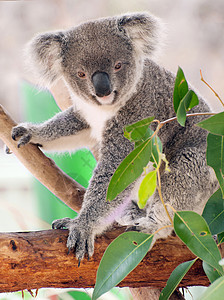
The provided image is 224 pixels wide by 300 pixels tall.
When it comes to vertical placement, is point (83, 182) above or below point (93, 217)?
above

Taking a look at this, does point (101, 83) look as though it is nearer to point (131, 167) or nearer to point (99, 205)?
point (99, 205)

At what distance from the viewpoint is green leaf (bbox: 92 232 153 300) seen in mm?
1070

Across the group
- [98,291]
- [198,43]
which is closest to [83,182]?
[98,291]

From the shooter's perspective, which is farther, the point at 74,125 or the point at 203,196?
the point at 74,125

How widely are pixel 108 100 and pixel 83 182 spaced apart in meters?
1.03

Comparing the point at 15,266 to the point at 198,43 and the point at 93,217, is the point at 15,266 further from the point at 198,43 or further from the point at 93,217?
the point at 198,43

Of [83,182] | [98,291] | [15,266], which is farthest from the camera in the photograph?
[83,182]

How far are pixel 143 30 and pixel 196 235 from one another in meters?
1.36

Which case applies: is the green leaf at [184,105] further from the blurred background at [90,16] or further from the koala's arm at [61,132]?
the blurred background at [90,16]

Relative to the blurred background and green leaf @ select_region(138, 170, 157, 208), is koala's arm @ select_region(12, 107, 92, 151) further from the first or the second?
green leaf @ select_region(138, 170, 157, 208)

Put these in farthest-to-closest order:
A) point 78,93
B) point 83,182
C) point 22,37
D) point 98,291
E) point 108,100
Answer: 1. point 22,37
2. point 83,182
3. point 78,93
4. point 108,100
5. point 98,291

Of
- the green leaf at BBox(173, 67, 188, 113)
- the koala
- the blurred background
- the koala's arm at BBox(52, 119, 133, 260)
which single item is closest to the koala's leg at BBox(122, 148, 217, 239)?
the koala

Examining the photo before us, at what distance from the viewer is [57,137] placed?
7.66 ft

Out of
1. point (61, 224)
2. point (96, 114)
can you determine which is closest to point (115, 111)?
point (96, 114)
